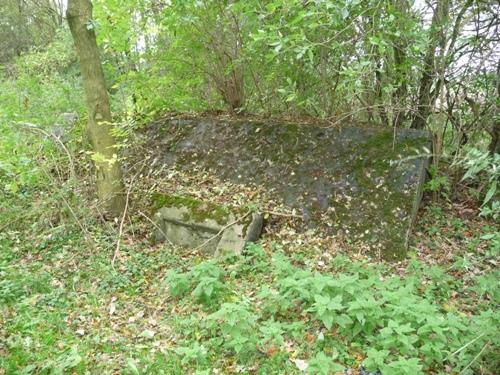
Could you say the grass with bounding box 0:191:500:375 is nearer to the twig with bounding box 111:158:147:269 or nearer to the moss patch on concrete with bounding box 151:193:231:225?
the twig with bounding box 111:158:147:269

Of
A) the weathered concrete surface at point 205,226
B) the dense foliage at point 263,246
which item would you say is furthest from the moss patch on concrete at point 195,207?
the dense foliage at point 263,246

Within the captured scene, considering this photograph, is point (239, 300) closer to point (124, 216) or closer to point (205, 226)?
point (205, 226)

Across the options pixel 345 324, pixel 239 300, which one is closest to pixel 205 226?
pixel 239 300

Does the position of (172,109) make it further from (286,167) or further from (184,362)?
(184,362)

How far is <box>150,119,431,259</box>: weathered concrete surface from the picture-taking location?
4879 millimetres

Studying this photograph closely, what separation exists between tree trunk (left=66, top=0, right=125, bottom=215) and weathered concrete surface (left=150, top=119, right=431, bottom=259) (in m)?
1.11

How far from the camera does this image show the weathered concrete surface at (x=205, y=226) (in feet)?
15.8

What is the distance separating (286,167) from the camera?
5656 millimetres

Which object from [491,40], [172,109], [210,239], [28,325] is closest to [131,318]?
[28,325]

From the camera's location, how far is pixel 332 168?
5449mm

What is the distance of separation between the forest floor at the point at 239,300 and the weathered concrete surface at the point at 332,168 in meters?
0.30

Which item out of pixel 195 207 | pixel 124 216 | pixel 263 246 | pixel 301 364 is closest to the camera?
pixel 301 364

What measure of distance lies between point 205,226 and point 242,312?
1.95 metres

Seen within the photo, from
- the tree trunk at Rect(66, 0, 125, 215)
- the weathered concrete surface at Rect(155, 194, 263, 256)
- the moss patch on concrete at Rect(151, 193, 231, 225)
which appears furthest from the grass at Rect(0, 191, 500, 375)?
the tree trunk at Rect(66, 0, 125, 215)
